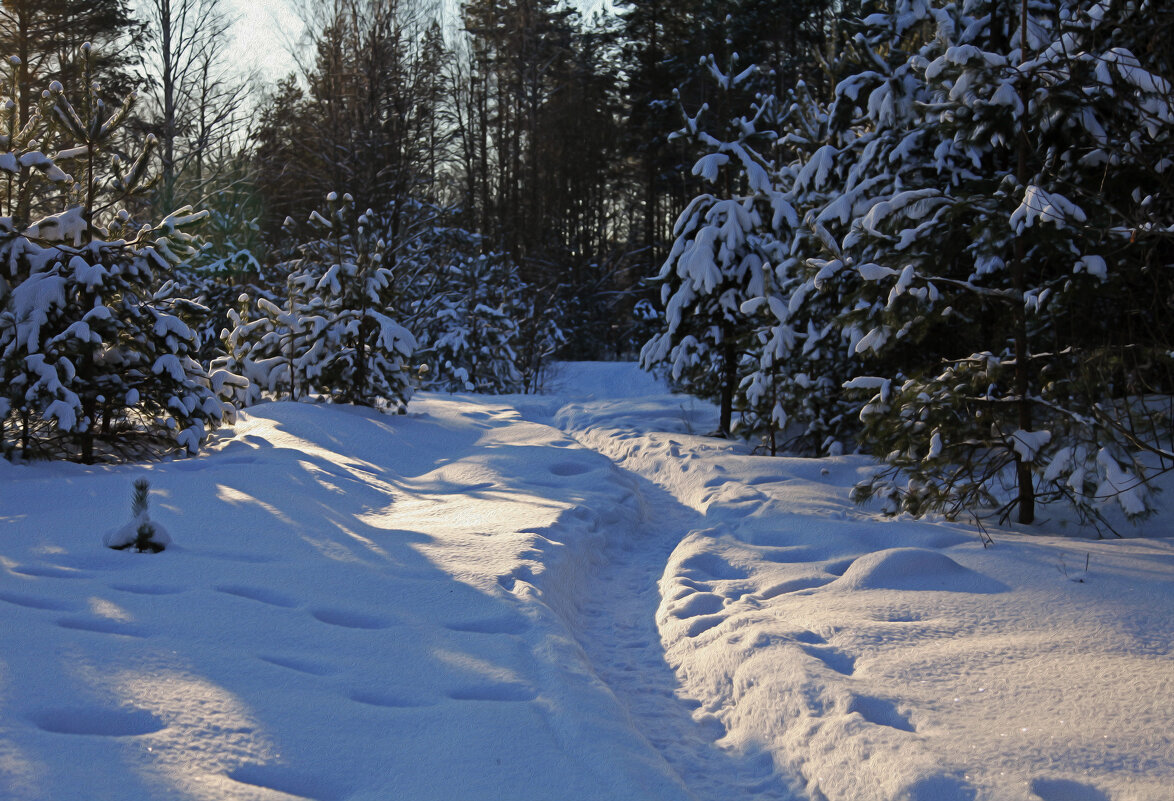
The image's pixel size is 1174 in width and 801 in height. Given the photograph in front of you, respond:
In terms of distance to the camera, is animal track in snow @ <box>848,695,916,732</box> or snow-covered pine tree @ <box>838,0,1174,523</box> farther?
snow-covered pine tree @ <box>838,0,1174,523</box>

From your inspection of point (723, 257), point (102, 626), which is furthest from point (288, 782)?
point (723, 257)

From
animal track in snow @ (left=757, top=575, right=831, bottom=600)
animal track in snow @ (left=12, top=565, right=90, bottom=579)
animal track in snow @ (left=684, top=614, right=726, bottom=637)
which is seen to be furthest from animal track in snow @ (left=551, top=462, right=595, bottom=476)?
animal track in snow @ (left=12, top=565, right=90, bottom=579)

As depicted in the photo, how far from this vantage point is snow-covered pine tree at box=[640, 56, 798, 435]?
12688 millimetres

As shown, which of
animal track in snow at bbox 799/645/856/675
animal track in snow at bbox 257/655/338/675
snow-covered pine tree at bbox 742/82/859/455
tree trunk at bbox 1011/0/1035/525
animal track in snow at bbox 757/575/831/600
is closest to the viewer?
animal track in snow at bbox 257/655/338/675

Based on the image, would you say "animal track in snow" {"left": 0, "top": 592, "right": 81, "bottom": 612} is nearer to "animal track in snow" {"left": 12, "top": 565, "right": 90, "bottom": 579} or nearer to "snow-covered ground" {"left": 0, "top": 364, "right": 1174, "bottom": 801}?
"snow-covered ground" {"left": 0, "top": 364, "right": 1174, "bottom": 801}

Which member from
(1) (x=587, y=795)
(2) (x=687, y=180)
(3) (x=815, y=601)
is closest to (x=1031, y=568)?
(3) (x=815, y=601)

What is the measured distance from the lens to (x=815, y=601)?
5047 millimetres

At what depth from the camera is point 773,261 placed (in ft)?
43.2

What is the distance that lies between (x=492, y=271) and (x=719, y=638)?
2177 cm

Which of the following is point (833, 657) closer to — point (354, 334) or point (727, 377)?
point (727, 377)

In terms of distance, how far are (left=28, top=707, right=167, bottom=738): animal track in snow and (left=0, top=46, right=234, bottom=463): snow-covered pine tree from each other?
4957mm

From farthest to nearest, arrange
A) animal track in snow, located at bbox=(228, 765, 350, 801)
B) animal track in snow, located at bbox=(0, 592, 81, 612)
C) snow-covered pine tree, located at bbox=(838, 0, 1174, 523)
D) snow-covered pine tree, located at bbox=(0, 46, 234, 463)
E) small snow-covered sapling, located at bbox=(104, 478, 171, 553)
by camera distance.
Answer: snow-covered pine tree, located at bbox=(0, 46, 234, 463) → snow-covered pine tree, located at bbox=(838, 0, 1174, 523) → small snow-covered sapling, located at bbox=(104, 478, 171, 553) → animal track in snow, located at bbox=(0, 592, 81, 612) → animal track in snow, located at bbox=(228, 765, 350, 801)

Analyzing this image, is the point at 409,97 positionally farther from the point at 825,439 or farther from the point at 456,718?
the point at 456,718

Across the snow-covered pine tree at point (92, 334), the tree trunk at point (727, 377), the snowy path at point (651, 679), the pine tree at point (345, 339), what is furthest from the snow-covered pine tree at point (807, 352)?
the snow-covered pine tree at point (92, 334)
